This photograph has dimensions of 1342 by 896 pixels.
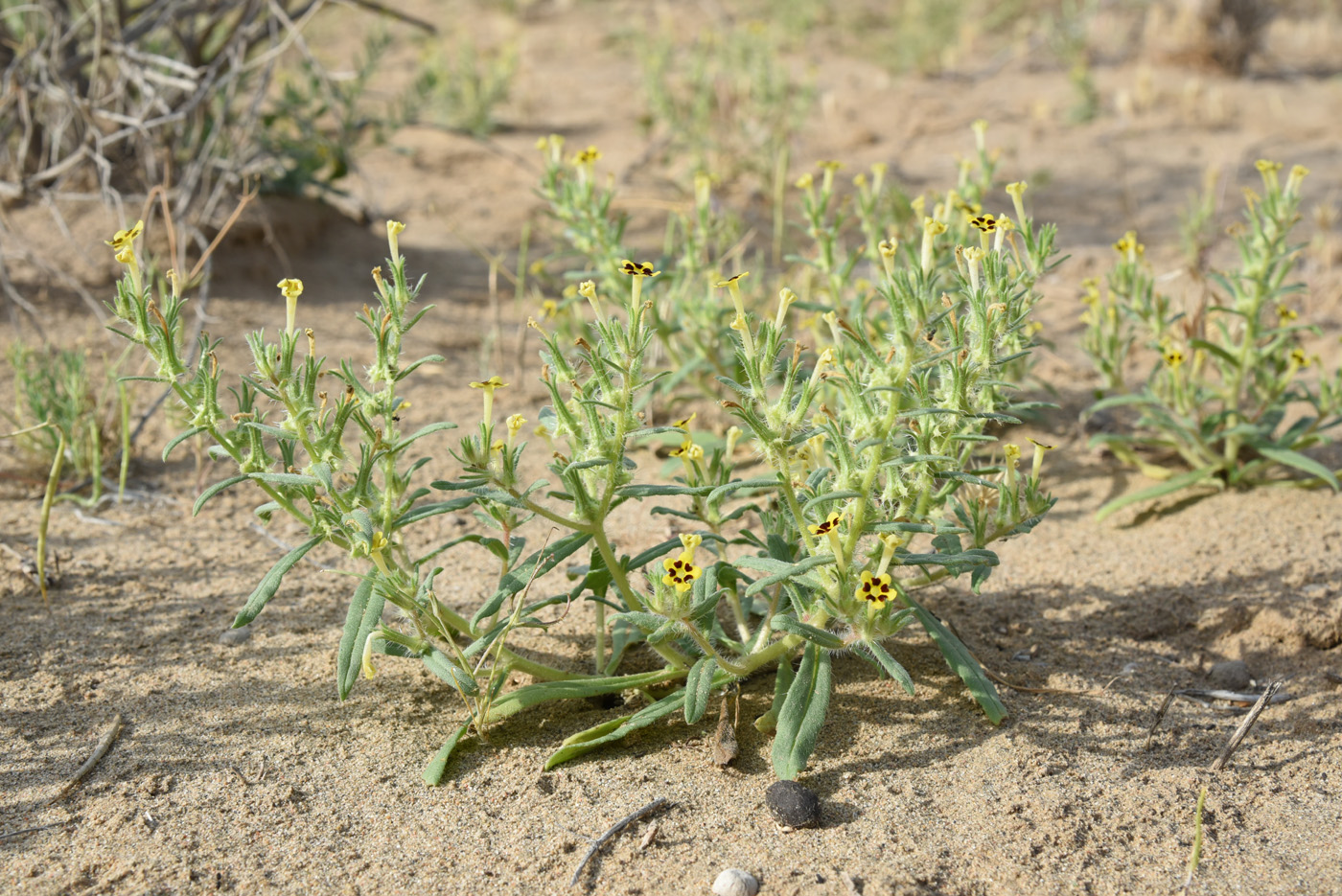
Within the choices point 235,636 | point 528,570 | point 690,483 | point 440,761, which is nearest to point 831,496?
point 690,483

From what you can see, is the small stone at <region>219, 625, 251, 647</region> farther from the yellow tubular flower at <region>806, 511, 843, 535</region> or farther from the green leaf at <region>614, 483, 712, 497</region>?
the yellow tubular flower at <region>806, 511, 843, 535</region>

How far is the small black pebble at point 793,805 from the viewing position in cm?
214

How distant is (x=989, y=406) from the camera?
2369mm

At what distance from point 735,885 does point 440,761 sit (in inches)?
27.1

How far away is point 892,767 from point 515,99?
6722mm

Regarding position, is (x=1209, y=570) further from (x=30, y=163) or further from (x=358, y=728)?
(x=30, y=163)

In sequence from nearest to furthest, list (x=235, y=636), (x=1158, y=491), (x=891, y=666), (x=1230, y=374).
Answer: (x=891, y=666)
(x=235, y=636)
(x=1158, y=491)
(x=1230, y=374)

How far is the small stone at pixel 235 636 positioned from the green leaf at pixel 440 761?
69cm

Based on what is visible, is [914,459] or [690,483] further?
[690,483]

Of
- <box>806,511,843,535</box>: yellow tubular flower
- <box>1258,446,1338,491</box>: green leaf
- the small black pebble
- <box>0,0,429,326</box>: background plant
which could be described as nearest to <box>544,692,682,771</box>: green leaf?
the small black pebble

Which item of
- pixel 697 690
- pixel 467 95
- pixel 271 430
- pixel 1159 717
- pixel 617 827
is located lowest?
pixel 617 827

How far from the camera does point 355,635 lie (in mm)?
2256

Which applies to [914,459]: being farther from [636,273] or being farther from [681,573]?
[636,273]

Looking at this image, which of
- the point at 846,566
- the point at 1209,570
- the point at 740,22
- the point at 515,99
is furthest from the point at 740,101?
the point at 846,566
